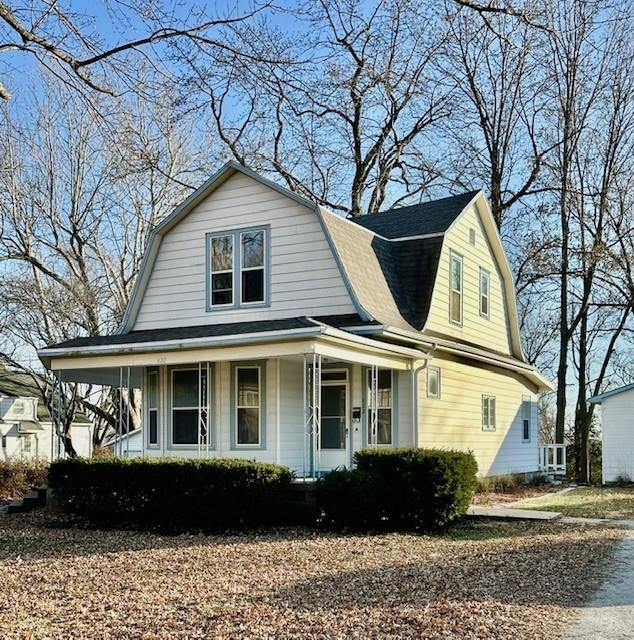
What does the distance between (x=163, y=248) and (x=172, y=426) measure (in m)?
3.85

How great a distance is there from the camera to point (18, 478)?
2020 cm

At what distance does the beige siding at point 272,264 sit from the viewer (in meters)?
16.2

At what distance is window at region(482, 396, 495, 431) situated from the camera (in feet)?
66.2

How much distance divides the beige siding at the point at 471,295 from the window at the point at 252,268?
352cm

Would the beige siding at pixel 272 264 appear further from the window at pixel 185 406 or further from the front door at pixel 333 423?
the front door at pixel 333 423

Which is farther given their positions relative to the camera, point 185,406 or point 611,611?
point 185,406

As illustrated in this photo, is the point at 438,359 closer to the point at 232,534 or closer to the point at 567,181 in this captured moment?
the point at 232,534

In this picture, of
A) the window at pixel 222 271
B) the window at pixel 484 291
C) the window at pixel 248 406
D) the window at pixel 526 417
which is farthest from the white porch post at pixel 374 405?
the window at pixel 526 417

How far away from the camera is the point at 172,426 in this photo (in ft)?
55.4

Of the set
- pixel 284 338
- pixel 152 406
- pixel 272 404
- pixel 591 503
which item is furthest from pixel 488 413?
pixel 284 338

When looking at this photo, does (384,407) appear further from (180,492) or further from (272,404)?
(180,492)

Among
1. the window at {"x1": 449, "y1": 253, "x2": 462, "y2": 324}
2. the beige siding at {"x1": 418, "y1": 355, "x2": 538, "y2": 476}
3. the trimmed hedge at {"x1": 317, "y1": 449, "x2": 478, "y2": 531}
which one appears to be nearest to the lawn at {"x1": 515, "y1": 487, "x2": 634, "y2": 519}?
the beige siding at {"x1": 418, "y1": 355, "x2": 538, "y2": 476}

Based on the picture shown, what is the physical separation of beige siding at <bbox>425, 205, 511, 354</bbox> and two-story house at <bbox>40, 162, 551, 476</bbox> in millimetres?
74

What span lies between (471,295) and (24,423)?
24.2 m
